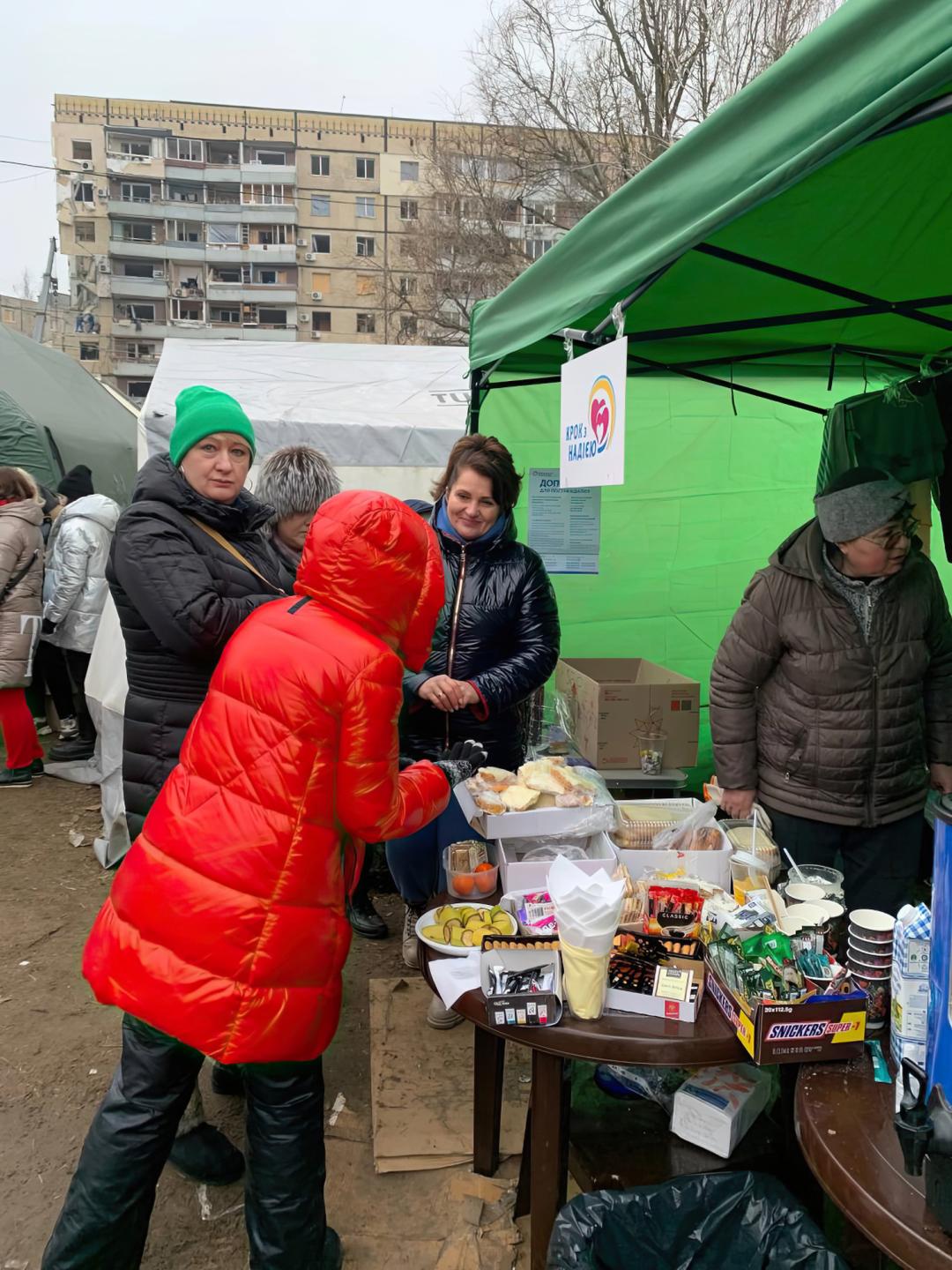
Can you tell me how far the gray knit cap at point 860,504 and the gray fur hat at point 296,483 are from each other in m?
1.60

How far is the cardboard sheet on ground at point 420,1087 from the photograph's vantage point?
7.63 ft

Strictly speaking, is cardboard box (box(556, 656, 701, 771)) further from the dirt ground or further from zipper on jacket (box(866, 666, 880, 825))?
zipper on jacket (box(866, 666, 880, 825))

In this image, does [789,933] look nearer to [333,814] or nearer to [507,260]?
[333,814]

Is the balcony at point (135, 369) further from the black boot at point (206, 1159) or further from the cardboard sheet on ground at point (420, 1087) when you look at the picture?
the black boot at point (206, 1159)

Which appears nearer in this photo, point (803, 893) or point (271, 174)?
point (803, 893)

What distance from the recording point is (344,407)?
259 inches

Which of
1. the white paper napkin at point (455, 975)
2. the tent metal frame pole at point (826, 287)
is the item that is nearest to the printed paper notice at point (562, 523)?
the tent metal frame pole at point (826, 287)

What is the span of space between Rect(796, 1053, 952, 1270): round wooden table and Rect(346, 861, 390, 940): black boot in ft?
8.09

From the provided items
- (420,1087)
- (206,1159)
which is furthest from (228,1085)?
(420,1087)

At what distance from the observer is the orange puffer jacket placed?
5.16ft

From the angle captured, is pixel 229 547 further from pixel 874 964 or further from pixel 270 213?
pixel 270 213

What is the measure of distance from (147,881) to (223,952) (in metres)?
0.21

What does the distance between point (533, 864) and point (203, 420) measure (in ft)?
4.70

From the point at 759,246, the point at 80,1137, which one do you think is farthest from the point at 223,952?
the point at 759,246
